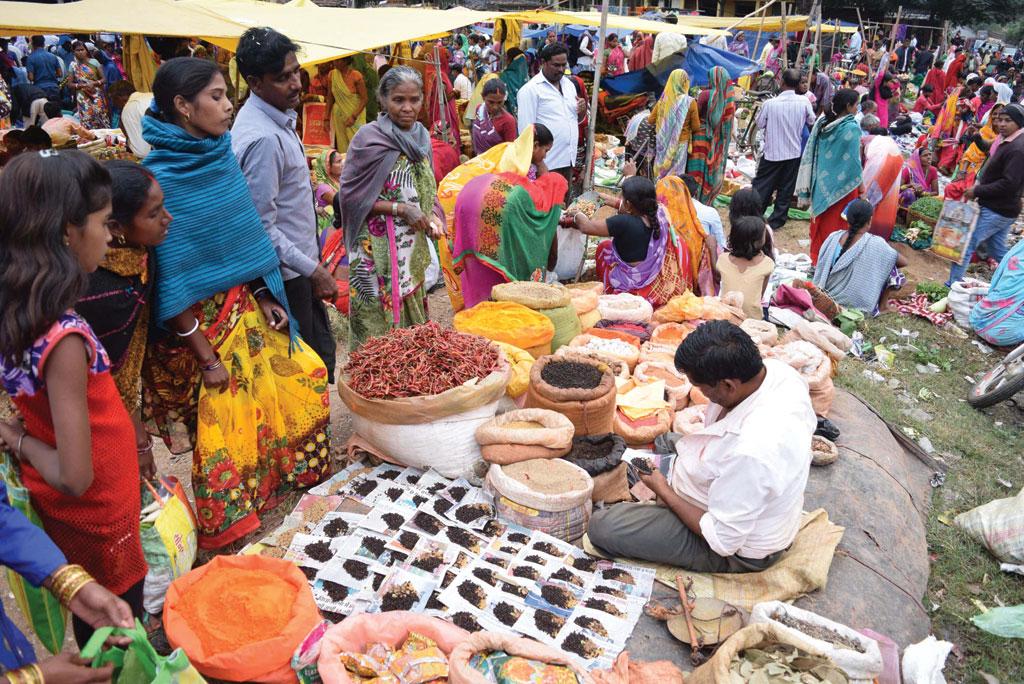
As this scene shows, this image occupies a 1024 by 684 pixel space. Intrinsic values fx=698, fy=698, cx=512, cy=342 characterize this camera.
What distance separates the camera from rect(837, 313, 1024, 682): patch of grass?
3057 mm

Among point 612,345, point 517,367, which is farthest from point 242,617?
point 612,345

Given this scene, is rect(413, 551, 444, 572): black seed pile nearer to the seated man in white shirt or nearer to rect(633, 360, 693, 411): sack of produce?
the seated man in white shirt

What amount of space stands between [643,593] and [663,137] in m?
7.38

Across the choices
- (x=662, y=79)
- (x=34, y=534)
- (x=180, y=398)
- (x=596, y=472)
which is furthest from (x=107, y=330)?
(x=662, y=79)

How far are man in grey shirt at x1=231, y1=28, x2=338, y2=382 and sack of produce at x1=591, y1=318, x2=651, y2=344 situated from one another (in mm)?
2145

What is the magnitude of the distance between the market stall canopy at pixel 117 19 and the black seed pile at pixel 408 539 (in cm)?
395

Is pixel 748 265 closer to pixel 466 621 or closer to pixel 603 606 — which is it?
pixel 603 606

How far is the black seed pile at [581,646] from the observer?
2484mm

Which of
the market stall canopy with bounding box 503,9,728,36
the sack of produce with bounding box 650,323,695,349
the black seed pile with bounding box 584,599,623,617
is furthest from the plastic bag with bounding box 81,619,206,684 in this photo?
the market stall canopy with bounding box 503,9,728,36

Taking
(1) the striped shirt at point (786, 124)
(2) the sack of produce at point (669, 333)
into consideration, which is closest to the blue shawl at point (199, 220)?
(2) the sack of produce at point (669, 333)

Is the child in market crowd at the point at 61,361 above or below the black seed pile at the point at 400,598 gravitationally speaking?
above

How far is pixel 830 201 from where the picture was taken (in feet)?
25.3

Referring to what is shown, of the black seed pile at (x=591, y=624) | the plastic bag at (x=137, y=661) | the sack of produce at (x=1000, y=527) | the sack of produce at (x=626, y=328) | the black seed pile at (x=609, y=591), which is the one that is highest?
the plastic bag at (x=137, y=661)

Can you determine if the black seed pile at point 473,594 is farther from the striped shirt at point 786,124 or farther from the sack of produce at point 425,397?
the striped shirt at point 786,124
